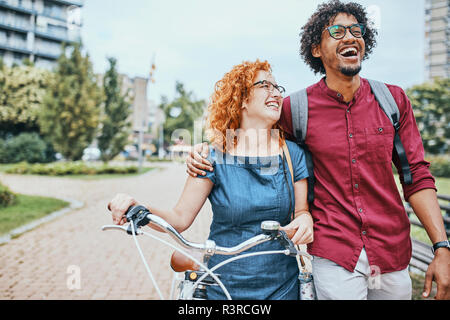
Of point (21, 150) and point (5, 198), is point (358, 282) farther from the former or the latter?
point (21, 150)

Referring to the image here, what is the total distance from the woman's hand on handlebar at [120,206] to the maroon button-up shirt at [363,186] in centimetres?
84

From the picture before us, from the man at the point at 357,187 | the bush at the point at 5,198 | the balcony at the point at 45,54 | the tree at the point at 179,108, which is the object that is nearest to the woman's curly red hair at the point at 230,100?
the man at the point at 357,187

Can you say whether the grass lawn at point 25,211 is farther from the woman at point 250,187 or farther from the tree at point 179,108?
the tree at point 179,108

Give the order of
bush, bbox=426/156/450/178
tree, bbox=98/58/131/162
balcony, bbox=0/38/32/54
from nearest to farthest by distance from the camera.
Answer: bush, bbox=426/156/450/178 < tree, bbox=98/58/131/162 < balcony, bbox=0/38/32/54

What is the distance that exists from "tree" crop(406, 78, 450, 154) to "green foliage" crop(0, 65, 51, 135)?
2389 centimetres

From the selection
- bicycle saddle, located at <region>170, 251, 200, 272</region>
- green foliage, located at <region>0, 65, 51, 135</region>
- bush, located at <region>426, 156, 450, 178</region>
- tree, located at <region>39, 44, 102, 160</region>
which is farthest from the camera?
green foliage, located at <region>0, 65, 51, 135</region>

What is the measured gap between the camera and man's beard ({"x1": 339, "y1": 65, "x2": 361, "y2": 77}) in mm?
1508

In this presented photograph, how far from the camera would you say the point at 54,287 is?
3924 mm

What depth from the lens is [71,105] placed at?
62.7ft

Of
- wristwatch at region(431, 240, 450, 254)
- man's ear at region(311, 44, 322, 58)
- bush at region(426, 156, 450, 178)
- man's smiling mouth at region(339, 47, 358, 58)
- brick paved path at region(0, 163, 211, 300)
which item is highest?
man's ear at region(311, 44, 322, 58)

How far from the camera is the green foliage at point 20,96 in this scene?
82.1 feet

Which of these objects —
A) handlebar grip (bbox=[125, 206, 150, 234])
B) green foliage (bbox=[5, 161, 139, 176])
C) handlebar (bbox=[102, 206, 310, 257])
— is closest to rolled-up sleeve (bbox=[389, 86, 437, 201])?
handlebar (bbox=[102, 206, 310, 257])

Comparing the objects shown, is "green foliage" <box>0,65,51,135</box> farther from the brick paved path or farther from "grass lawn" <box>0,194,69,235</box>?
the brick paved path
